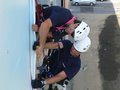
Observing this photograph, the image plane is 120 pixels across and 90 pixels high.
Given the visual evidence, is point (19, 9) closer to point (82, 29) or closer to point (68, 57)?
point (82, 29)

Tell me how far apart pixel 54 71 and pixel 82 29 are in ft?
3.08

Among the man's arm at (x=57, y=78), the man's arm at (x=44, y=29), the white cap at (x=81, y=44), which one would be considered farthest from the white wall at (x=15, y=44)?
the white cap at (x=81, y=44)

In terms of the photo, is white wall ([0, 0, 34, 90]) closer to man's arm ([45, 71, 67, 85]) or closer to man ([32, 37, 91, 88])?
man's arm ([45, 71, 67, 85])

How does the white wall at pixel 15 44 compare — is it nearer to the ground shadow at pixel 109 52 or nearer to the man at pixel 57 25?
the man at pixel 57 25

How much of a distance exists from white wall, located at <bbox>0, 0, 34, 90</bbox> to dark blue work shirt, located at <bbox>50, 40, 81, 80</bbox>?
0.91 metres

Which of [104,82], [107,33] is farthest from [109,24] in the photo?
[104,82]

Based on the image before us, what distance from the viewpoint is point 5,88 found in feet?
7.98

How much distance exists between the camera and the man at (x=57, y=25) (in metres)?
3.39

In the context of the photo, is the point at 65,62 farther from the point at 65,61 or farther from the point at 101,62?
the point at 101,62

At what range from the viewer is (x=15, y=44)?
106 inches

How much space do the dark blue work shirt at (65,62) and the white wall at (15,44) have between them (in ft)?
2.98

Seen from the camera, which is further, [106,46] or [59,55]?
[106,46]

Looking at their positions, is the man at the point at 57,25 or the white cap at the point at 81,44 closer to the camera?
the man at the point at 57,25

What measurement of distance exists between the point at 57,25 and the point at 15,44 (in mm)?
858
